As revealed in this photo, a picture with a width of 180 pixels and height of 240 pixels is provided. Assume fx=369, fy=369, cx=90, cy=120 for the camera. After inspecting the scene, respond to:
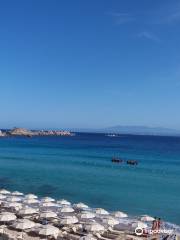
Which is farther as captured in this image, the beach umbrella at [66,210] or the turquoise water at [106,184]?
the turquoise water at [106,184]

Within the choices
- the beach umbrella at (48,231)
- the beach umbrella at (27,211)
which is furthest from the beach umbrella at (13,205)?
the beach umbrella at (48,231)

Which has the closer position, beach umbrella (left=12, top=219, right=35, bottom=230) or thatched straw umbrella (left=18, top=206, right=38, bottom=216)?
beach umbrella (left=12, top=219, right=35, bottom=230)

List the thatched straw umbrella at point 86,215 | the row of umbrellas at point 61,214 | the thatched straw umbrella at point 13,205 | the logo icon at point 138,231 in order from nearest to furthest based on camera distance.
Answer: the logo icon at point 138,231, the row of umbrellas at point 61,214, the thatched straw umbrella at point 86,215, the thatched straw umbrella at point 13,205

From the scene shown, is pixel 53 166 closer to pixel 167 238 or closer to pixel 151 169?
pixel 151 169

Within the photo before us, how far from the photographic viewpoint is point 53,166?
5700 centimetres

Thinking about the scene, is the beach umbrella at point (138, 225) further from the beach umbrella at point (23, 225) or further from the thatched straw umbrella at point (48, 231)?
the beach umbrella at point (23, 225)

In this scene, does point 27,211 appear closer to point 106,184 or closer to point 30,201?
point 30,201

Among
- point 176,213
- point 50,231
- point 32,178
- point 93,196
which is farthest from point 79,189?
point 50,231

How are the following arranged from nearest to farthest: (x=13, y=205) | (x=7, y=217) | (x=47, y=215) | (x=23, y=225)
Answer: (x=23, y=225) < (x=7, y=217) < (x=47, y=215) < (x=13, y=205)

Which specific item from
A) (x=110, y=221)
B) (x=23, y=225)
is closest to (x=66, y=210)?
(x=110, y=221)

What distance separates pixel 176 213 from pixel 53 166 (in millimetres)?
29712

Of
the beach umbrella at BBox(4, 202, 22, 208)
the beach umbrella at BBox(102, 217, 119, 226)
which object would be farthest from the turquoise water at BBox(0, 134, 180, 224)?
the beach umbrella at BBox(4, 202, 22, 208)

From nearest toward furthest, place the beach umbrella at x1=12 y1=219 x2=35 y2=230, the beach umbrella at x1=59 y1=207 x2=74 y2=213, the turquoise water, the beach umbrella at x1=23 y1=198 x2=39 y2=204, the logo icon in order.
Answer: the beach umbrella at x1=12 y1=219 x2=35 y2=230 < the logo icon < the beach umbrella at x1=59 y1=207 x2=74 y2=213 < the beach umbrella at x1=23 y1=198 x2=39 y2=204 < the turquoise water

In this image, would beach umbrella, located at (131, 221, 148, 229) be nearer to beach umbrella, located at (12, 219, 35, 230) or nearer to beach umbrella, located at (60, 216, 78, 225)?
beach umbrella, located at (60, 216, 78, 225)
